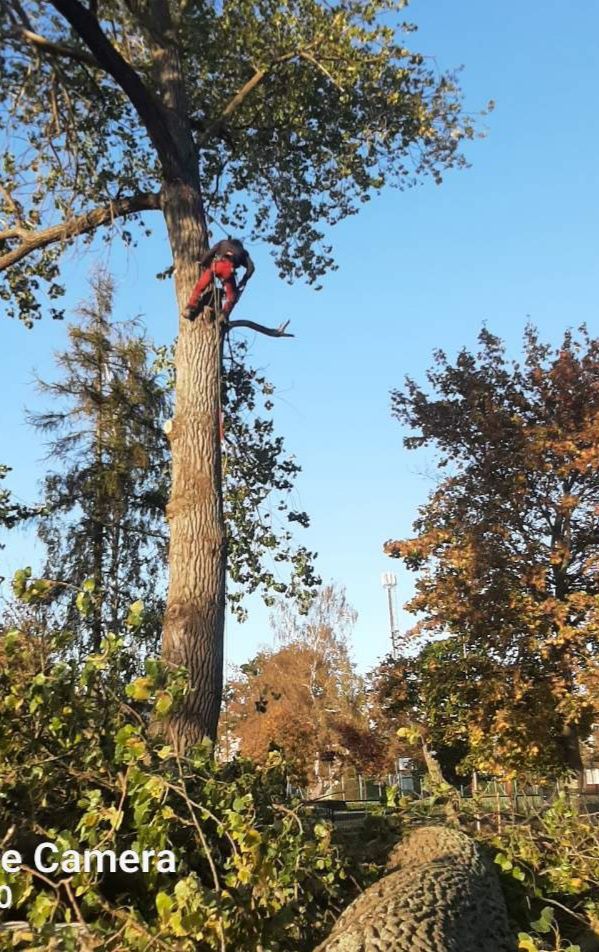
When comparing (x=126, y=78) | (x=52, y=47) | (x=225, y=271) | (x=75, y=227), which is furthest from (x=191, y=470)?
(x=52, y=47)

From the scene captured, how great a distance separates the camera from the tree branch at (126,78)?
706cm

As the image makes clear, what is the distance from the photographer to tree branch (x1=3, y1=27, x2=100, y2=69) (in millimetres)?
7486

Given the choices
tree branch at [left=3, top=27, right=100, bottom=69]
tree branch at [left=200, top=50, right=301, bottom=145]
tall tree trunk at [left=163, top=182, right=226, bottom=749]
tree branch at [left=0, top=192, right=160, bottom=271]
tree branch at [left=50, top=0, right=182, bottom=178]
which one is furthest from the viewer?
tree branch at [left=200, top=50, right=301, bottom=145]

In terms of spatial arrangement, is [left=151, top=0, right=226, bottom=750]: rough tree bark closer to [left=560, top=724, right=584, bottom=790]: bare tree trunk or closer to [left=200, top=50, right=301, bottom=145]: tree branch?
[left=200, top=50, right=301, bottom=145]: tree branch

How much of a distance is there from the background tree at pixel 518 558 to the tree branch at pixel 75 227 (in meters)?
7.81

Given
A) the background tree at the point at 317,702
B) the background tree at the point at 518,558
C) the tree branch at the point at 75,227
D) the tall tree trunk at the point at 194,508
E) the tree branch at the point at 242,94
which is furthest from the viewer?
the background tree at the point at 317,702

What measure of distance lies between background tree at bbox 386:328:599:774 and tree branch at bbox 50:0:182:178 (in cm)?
811

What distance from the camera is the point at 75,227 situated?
7.84 m

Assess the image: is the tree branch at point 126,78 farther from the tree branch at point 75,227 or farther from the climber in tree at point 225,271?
the climber in tree at point 225,271

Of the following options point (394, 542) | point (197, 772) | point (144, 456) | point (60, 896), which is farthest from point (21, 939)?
point (144, 456)

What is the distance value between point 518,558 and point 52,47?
952 centimetres

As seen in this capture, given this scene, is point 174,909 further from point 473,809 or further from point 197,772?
point 473,809

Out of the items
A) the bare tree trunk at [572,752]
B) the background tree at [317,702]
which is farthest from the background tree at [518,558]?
the background tree at [317,702]

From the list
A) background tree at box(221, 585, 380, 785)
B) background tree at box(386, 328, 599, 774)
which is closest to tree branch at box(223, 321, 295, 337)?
background tree at box(386, 328, 599, 774)
